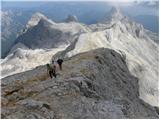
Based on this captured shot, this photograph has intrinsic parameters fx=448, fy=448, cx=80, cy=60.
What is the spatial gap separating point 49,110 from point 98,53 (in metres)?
27.4

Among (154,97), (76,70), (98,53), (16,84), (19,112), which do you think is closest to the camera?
(19,112)

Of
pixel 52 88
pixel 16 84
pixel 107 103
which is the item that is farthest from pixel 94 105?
pixel 16 84

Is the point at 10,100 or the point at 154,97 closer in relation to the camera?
the point at 10,100

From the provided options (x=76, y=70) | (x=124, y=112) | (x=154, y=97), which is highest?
(x=76, y=70)

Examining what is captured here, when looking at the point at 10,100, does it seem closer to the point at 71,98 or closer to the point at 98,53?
the point at 71,98

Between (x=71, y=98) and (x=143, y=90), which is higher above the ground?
(x=71, y=98)

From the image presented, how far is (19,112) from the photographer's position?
31250mm

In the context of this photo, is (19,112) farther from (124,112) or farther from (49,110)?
(124,112)

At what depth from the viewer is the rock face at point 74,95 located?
32969mm

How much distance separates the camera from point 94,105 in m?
36.5

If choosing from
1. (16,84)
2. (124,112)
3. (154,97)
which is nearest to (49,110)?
(124,112)

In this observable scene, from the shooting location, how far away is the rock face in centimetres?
3297

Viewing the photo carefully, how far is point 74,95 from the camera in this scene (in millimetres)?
38406

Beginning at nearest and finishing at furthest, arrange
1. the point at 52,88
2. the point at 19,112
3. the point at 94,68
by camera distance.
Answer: the point at 19,112 → the point at 52,88 → the point at 94,68
